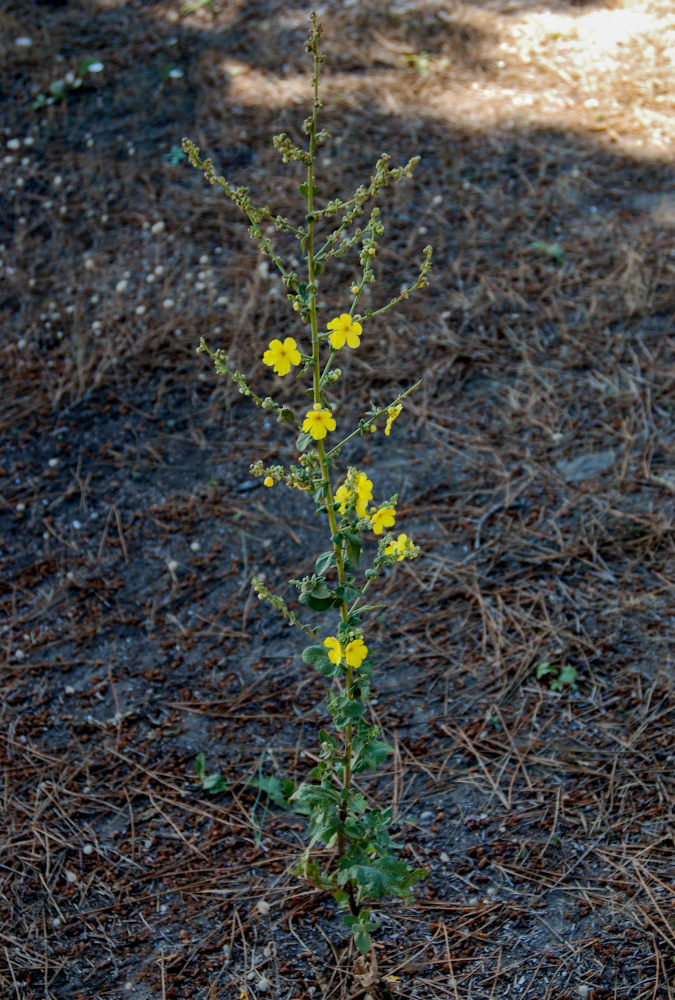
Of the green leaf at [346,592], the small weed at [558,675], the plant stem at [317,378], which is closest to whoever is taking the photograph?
the plant stem at [317,378]

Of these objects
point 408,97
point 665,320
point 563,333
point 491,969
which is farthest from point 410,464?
point 408,97

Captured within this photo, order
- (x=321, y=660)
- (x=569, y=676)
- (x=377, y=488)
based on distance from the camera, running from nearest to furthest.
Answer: (x=321, y=660), (x=569, y=676), (x=377, y=488)

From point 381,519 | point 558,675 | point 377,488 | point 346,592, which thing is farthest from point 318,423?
point 377,488

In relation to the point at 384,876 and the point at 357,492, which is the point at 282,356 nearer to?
the point at 357,492

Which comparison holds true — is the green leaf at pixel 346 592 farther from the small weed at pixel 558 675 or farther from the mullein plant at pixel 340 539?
the small weed at pixel 558 675

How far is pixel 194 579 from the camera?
113 inches

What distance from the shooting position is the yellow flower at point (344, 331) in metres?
1.53

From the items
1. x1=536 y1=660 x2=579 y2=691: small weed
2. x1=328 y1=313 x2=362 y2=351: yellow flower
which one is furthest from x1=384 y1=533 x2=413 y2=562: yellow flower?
x1=536 y1=660 x2=579 y2=691: small weed

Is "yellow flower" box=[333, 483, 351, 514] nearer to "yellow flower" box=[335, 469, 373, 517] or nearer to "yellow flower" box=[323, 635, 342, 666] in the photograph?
"yellow flower" box=[335, 469, 373, 517]

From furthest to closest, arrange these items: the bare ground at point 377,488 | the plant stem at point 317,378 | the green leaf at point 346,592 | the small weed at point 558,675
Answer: the small weed at point 558,675 < the bare ground at point 377,488 < the green leaf at point 346,592 < the plant stem at point 317,378

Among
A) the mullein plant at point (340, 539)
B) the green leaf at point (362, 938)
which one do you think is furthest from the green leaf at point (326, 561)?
the green leaf at point (362, 938)

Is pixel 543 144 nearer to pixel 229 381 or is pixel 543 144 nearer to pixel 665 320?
pixel 665 320

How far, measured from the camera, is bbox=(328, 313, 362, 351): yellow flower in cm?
153

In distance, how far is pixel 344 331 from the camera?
61.0 inches
